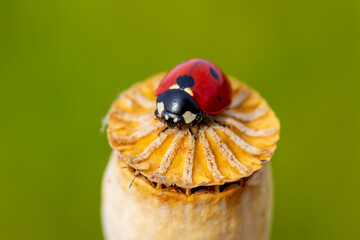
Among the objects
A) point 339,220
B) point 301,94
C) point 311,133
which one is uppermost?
point 301,94

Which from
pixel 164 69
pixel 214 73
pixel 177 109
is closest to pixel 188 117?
pixel 177 109

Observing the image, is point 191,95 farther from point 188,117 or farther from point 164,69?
point 164,69

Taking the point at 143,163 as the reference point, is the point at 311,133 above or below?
below

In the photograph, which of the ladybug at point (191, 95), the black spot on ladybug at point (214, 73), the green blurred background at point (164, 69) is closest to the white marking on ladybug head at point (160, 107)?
the ladybug at point (191, 95)

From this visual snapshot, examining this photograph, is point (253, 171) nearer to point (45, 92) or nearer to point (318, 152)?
point (318, 152)

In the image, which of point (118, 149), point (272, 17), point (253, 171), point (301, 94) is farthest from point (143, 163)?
point (272, 17)

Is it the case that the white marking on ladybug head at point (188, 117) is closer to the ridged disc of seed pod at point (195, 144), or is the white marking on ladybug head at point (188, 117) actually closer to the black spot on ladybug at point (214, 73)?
the ridged disc of seed pod at point (195, 144)

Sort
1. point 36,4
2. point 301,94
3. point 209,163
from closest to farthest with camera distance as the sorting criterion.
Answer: point 209,163, point 301,94, point 36,4
